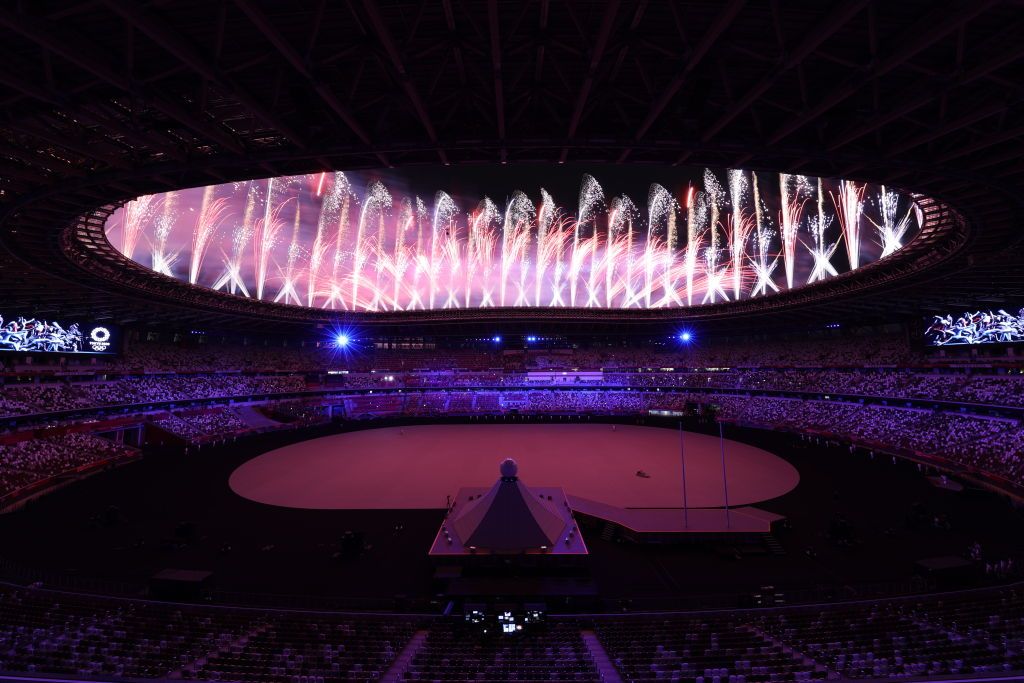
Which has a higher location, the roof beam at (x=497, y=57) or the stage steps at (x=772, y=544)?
the roof beam at (x=497, y=57)

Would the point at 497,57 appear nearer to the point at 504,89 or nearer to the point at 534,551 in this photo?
the point at 504,89

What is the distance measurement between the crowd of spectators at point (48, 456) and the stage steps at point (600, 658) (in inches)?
1420

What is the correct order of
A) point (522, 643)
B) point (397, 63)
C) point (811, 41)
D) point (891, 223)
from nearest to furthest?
point (811, 41)
point (397, 63)
point (522, 643)
point (891, 223)

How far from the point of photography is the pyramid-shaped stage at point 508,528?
61.9 ft

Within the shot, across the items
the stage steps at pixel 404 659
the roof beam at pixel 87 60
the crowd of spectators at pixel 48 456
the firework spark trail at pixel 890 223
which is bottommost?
the stage steps at pixel 404 659

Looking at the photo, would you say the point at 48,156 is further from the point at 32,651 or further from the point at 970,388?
the point at 970,388

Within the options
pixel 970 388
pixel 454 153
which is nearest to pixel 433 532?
pixel 454 153

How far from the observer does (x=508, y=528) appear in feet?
63.1

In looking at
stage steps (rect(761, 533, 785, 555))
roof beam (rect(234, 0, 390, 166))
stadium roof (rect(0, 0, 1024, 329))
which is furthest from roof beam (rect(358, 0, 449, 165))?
stage steps (rect(761, 533, 785, 555))

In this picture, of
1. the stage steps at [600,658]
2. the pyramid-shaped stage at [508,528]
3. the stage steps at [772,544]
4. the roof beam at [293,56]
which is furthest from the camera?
the stage steps at [772,544]

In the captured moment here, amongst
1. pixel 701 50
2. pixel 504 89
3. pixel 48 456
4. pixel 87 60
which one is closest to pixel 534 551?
pixel 504 89

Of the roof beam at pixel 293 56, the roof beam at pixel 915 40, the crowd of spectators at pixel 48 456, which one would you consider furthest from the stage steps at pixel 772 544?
the crowd of spectators at pixel 48 456

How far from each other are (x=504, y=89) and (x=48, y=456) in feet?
148

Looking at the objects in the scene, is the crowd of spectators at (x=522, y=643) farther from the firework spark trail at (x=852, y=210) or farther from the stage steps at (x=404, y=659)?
the firework spark trail at (x=852, y=210)
